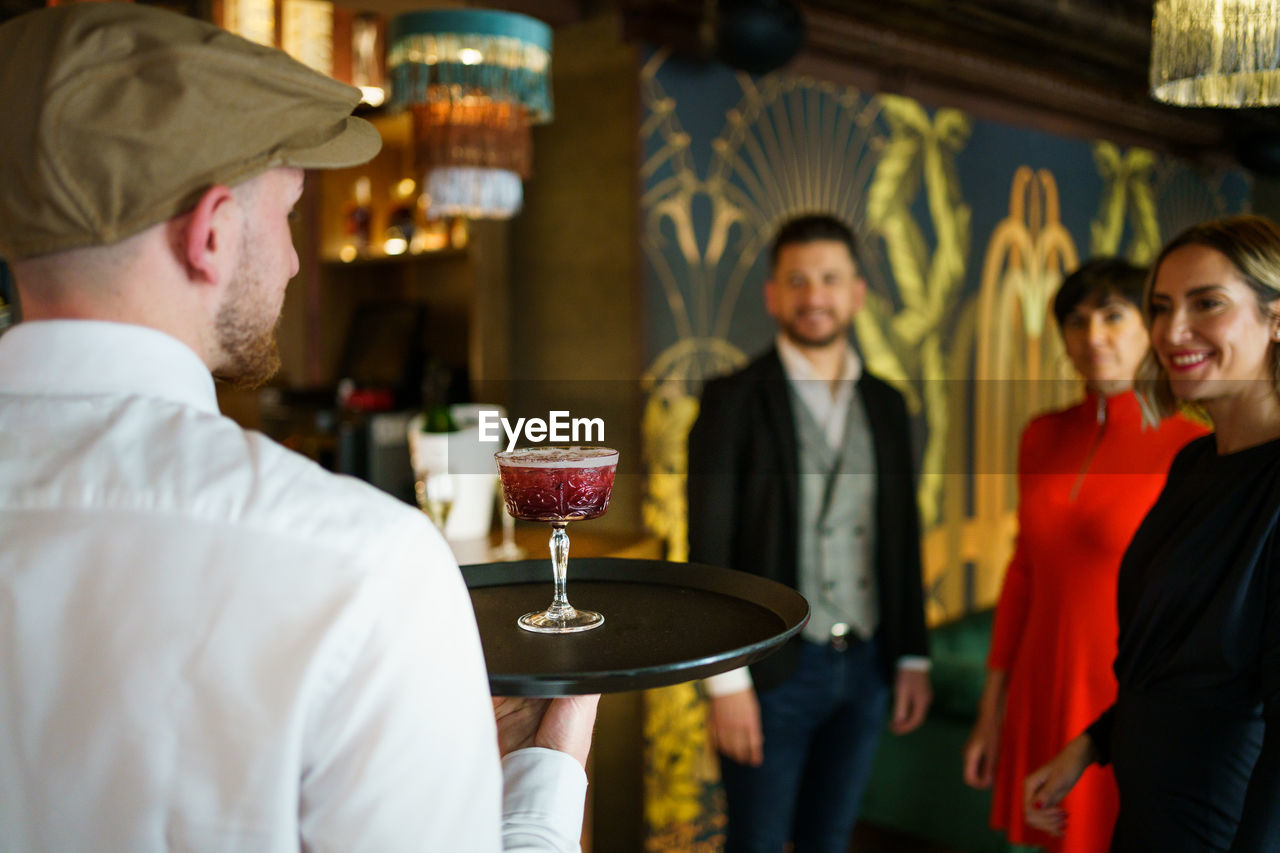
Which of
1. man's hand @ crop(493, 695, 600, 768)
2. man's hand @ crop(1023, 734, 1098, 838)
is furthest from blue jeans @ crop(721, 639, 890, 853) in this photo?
man's hand @ crop(493, 695, 600, 768)

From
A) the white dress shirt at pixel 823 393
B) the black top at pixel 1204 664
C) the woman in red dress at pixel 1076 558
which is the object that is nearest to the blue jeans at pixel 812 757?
the white dress shirt at pixel 823 393

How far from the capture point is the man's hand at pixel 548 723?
3.59 ft

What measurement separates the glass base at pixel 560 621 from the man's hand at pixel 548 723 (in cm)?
9

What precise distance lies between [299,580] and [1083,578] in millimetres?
1904

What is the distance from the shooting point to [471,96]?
2.71 meters

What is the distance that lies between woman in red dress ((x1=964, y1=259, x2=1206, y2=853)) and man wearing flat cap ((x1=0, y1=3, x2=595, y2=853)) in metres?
1.75

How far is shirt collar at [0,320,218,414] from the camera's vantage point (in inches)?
31.6

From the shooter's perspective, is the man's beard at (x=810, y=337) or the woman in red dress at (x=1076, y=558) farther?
the man's beard at (x=810, y=337)

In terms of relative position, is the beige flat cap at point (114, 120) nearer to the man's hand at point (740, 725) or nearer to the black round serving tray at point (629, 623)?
the black round serving tray at point (629, 623)

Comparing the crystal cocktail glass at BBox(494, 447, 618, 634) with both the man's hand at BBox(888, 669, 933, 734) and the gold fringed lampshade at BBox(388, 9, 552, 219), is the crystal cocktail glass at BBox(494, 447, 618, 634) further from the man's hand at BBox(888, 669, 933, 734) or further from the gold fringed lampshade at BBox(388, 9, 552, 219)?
the gold fringed lampshade at BBox(388, 9, 552, 219)

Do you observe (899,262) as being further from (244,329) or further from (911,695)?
(244,329)

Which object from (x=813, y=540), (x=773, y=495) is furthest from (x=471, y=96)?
(x=813, y=540)

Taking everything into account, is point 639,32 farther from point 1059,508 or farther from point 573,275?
point 1059,508

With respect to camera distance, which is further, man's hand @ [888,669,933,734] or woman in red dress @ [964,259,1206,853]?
man's hand @ [888,669,933,734]
